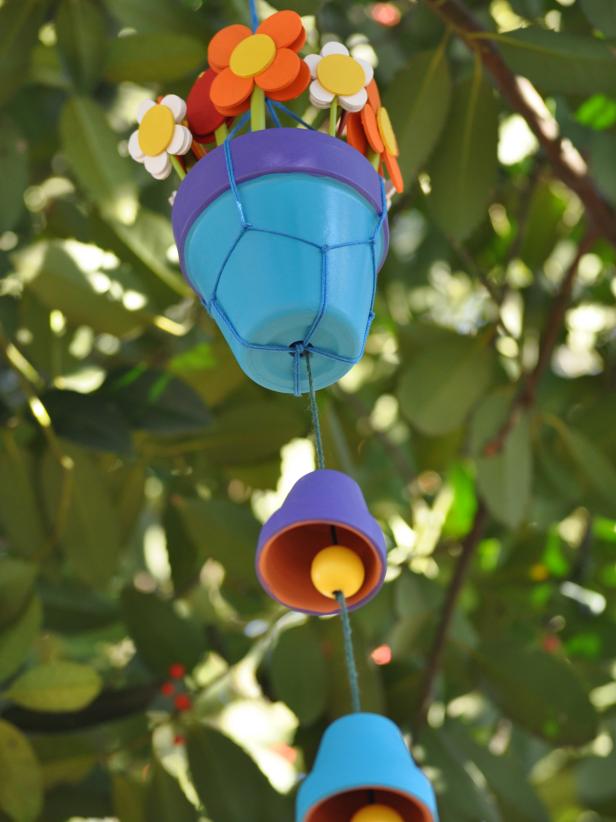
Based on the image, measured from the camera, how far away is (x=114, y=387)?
1.53 meters

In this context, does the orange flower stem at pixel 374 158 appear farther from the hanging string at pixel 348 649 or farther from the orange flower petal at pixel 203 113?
the hanging string at pixel 348 649

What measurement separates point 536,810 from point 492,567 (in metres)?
0.52

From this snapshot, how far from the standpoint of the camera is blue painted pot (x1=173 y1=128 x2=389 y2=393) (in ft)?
2.88

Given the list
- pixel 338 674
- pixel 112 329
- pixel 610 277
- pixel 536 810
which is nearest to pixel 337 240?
pixel 112 329

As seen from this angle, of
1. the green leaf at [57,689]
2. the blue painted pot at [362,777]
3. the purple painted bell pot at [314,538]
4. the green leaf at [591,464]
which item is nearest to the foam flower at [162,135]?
the purple painted bell pot at [314,538]

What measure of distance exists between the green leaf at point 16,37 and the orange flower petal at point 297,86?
2.06ft

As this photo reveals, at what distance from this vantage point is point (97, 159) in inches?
60.0

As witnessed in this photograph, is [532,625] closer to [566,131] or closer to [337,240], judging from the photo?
[566,131]

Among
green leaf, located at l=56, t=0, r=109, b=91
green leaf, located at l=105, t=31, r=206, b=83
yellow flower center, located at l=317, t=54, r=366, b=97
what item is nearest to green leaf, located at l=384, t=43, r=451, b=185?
green leaf, located at l=105, t=31, r=206, b=83

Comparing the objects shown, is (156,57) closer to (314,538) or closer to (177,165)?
(177,165)

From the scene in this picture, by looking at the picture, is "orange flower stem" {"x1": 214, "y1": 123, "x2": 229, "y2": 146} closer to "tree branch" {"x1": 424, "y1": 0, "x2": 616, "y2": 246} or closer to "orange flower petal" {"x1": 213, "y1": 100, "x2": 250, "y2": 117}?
"orange flower petal" {"x1": 213, "y1": 100, "x2": 250, "y2": 117}

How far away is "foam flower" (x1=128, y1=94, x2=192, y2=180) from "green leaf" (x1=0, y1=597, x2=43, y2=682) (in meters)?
0.62

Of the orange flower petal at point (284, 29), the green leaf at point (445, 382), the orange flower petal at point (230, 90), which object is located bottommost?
the green leaf at point (445, 382)

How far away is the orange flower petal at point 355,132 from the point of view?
0.98 meters
